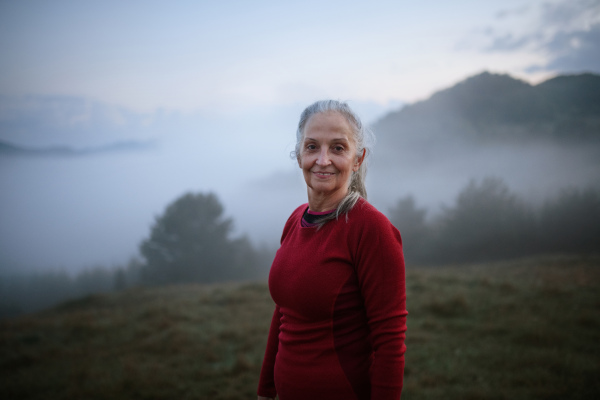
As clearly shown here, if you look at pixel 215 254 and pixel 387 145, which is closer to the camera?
pixel 215 254

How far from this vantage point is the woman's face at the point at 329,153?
1553mm

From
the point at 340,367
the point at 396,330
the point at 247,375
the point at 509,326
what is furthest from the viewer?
the point at 509,326

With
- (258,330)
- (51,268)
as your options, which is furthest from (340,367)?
(51,268)

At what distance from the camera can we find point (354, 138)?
5.37 feet

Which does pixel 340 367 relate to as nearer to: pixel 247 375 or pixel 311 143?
pixel 311 143

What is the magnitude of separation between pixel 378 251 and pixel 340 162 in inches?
18.6

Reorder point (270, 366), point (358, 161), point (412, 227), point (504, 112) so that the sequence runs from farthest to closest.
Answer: point (504, 112) → point (412, 227) → point (270, 366) → point (358, 161)

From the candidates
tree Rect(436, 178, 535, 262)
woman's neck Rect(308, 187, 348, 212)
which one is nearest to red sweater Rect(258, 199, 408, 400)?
woman's neck Rect(308, 187, 348, 212)

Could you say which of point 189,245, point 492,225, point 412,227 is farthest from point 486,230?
point 189,245

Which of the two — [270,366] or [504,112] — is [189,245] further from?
[504,112]

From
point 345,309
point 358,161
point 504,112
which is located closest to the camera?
point 345,309

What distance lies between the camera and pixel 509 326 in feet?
22.4

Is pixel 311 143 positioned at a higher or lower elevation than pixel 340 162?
higher

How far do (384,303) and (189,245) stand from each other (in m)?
39.8
